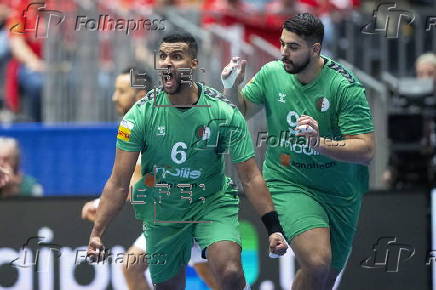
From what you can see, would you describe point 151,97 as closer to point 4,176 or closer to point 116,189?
point 116,189

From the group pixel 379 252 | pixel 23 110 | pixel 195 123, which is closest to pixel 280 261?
pixel 379 252

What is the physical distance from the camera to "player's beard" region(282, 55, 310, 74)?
28.0 ft

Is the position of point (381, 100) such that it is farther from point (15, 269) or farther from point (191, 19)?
point (15, 269)

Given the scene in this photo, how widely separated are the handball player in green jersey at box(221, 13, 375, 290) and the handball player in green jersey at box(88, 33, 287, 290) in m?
0.39

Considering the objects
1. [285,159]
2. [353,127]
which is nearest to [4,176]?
[285,159]

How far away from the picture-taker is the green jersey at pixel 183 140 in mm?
8250

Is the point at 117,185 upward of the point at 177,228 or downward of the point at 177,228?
upward

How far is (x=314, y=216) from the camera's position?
855 centimetres

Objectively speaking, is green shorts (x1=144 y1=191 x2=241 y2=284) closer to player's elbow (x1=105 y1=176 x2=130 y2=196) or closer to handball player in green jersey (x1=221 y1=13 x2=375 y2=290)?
player's elbow (x1=105 y1=176 x2=130 y2=196)

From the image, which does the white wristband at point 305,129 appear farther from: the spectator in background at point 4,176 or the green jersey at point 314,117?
the spectator in background at point 4,176

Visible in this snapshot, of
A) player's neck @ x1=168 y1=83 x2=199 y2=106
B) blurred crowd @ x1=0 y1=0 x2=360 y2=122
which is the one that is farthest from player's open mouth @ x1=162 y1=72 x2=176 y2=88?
blurred crowd @ x1=0 y1=0 x2=360 y2=122

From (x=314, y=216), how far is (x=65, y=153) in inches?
158

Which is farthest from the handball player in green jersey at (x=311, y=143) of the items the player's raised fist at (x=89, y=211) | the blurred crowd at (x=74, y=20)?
the blurred crowd at (x=74, y=20)

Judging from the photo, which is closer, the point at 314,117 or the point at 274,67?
the point at 314,117
